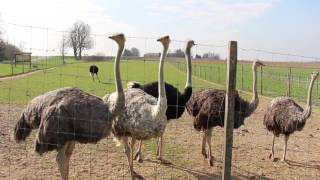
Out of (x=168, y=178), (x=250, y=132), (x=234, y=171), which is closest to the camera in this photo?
(x=168, y=178)

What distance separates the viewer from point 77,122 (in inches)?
210

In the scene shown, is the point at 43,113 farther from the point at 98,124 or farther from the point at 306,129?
the point at 306,129

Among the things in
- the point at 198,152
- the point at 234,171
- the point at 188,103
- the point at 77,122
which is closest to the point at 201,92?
the point at 188,103

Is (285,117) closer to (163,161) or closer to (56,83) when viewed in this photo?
(163,161)

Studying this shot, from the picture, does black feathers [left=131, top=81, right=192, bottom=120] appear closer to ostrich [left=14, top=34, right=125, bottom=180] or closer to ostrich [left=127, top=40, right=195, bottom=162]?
ostrich [left=127, top=40, right=195, bottom=162]

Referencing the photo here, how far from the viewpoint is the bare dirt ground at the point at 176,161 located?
6.58 meters

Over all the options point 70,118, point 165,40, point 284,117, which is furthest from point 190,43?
point 70,118

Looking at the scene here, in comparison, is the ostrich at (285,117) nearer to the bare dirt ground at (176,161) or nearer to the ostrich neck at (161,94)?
the bare dirt ground at (176,161)

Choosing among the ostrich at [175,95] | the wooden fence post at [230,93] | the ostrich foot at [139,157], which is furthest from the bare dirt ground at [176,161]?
the wooden fence post at [230,93]

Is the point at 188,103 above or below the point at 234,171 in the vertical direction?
above

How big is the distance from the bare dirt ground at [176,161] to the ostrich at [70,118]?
40.8 inches

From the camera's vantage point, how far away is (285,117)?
8.09m

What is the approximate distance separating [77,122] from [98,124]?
242mm

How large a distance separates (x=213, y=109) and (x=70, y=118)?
292 centimetres
